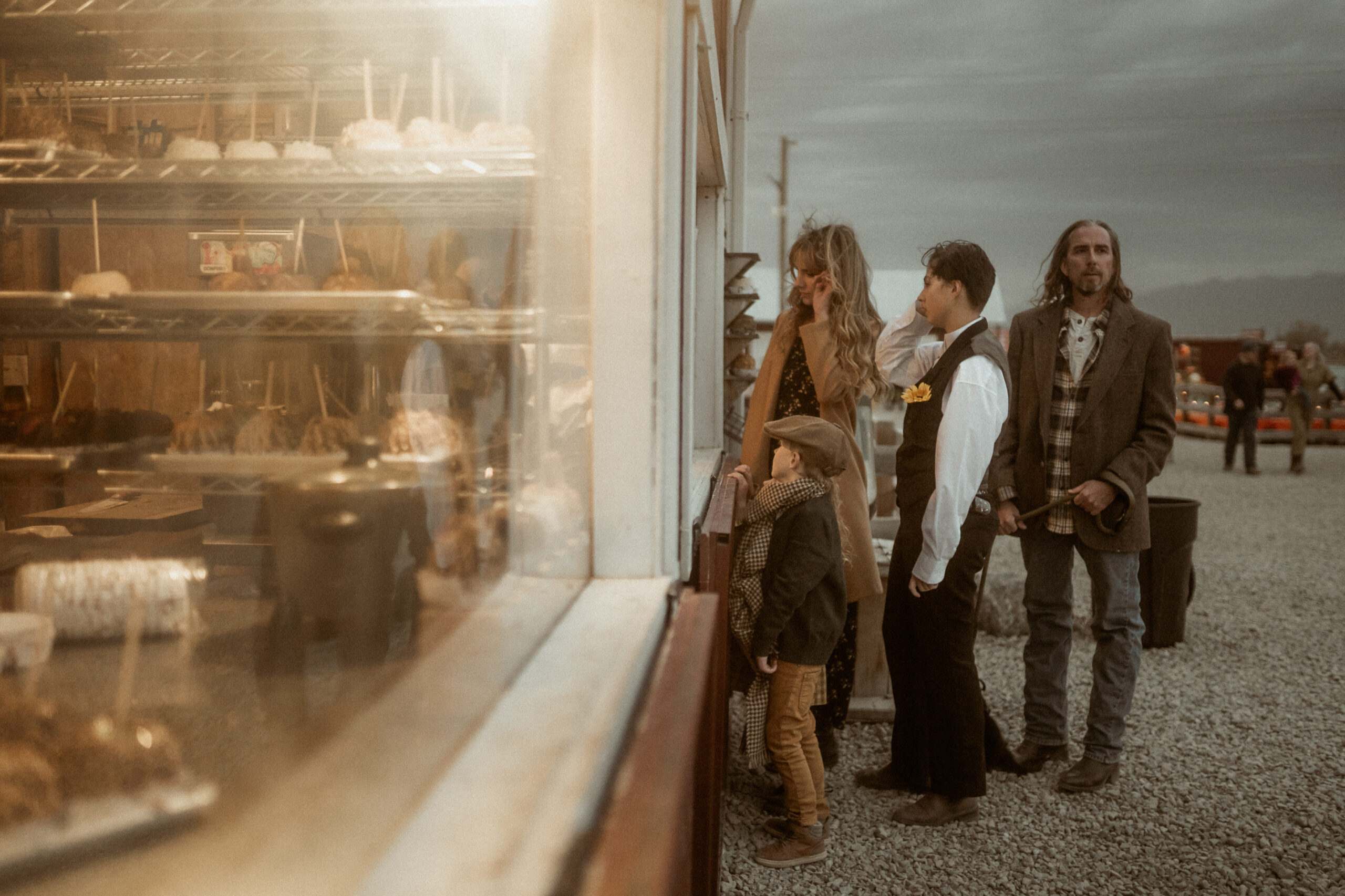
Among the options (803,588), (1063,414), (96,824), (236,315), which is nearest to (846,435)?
(803,588)

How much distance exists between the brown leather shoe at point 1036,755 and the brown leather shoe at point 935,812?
539mm

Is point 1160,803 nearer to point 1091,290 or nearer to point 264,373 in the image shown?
point 1091,290

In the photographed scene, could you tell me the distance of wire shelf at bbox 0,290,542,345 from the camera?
6.18 feet

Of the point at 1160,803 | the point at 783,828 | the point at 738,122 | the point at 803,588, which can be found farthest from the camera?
the point at 738,122

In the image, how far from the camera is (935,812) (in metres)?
3.40

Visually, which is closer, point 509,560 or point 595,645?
point 595,645

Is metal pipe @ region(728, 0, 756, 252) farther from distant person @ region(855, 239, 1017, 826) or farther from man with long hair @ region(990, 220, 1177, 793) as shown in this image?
distant person @ region(855, 239, 1017, 826)

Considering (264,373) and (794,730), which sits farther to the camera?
(794,730)

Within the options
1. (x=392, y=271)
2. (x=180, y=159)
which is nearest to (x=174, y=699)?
(x=392, y=271)

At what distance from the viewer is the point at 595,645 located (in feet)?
4.14

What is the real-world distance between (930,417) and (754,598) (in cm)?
96

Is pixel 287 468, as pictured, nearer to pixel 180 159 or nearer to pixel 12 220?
pixel 180 159

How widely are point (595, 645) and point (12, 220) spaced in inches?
91.5

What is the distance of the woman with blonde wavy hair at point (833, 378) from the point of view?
361 cm
